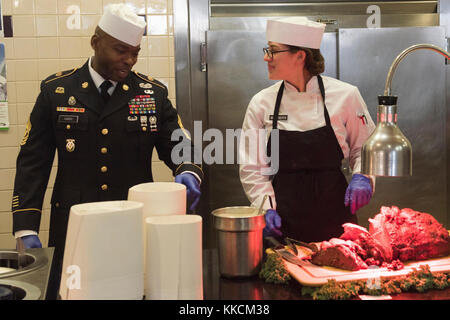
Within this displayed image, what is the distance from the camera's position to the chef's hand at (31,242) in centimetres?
202

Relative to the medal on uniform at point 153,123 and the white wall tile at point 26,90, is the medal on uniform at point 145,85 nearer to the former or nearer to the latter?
the medal on uniform at point 153,123

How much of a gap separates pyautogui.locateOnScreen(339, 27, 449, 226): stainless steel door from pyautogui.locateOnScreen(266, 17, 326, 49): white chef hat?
88 cm

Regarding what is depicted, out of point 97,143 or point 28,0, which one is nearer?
point 97,143

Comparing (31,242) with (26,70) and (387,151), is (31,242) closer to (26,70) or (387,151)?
(387,151)

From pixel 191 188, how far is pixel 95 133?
652mm

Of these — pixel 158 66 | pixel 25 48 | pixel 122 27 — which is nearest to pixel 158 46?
pixel 158 66

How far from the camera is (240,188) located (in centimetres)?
353

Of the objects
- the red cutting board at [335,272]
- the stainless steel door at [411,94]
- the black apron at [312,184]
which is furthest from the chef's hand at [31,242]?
the stainless steel door at [411,94]

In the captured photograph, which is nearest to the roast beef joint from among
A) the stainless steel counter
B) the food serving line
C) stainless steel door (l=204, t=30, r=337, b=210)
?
the food serving line

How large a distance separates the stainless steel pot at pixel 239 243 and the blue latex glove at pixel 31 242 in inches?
31.6

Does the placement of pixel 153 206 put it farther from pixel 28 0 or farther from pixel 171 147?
pixel 28 0

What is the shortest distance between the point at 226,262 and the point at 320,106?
1329mm
